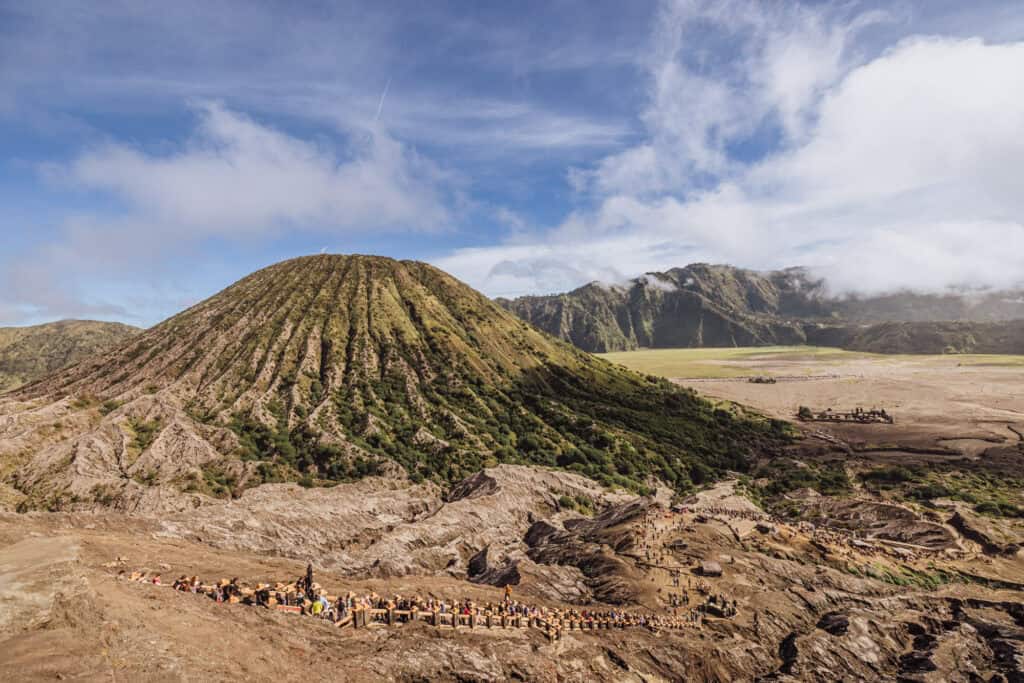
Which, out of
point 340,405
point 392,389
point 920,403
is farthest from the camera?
point 920,403

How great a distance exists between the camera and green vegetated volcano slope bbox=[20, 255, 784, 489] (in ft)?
256

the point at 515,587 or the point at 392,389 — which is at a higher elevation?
the point at 392,389

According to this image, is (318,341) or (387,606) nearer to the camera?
(387,606)

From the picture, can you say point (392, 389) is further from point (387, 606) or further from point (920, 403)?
point (920, 403)

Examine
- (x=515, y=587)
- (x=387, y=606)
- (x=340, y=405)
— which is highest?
(x=340, y=405)

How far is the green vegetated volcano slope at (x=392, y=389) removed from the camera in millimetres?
78000

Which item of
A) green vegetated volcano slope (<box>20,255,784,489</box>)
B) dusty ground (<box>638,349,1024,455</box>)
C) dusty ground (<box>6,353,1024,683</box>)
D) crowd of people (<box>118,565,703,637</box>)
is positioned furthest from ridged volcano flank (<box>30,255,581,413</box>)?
dusty ground (<box>638,349,1024,455</box>)

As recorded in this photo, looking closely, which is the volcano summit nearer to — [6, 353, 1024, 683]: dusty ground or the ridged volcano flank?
the ridged volcano flank

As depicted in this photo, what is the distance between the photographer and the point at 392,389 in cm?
9612

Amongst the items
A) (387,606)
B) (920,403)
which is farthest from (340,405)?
(920,403)

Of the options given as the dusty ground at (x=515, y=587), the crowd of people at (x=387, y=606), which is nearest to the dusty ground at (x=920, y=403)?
the dusty ground at (x=515, y=587)

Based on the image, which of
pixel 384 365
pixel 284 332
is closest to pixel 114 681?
pixel 384 365

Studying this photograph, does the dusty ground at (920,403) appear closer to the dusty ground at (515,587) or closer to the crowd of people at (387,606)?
the dusty ground at (515,587)

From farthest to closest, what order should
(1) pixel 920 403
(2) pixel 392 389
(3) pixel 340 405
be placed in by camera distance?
(1) pixel 920 403 → (2) pixel 392 389 → (3) pixel 340 405
